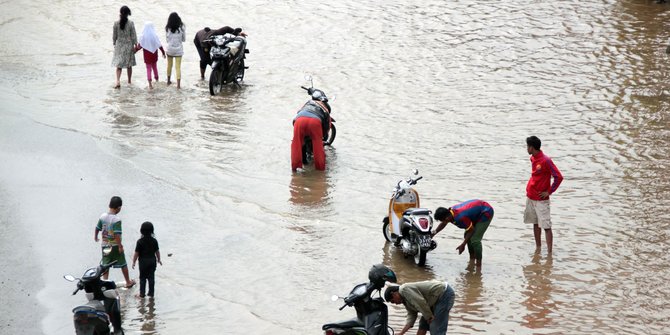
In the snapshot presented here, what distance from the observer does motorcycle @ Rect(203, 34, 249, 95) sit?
19.2 m

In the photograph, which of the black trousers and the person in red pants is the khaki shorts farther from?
the black trousers

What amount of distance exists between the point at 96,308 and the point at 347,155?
7.54 meters

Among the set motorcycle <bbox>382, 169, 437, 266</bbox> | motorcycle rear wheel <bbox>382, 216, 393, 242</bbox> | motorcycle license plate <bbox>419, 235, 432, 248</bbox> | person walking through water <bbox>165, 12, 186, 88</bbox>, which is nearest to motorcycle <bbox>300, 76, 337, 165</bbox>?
motorcycle rear wheel <bbox>382, 216, 393, 242</bbox>

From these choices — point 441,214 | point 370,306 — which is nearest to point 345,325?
point 370,306

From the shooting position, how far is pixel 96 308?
9289 millimetres

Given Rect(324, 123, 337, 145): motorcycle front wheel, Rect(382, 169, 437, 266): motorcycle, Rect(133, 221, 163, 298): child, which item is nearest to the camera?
Rect(133, 221, 163, 298): child

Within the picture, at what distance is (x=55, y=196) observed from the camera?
14.1m

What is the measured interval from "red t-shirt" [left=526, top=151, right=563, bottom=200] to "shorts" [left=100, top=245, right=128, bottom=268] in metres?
4.99

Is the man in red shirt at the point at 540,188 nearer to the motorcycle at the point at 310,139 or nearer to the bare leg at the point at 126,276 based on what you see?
the motorcycle at the point at 310,139

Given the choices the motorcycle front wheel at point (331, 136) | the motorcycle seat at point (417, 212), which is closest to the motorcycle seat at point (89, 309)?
the motorcycle seat at point (417, 212)

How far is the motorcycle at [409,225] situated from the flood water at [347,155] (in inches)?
8.4

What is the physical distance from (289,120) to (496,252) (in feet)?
21.5

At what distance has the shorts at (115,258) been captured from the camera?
1111 cm

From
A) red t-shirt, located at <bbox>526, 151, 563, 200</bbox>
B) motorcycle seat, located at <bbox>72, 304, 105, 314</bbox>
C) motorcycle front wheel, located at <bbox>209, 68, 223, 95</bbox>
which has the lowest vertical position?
motorcycle seat, located at <bbox>72, 304, 105, 314</bbox>
